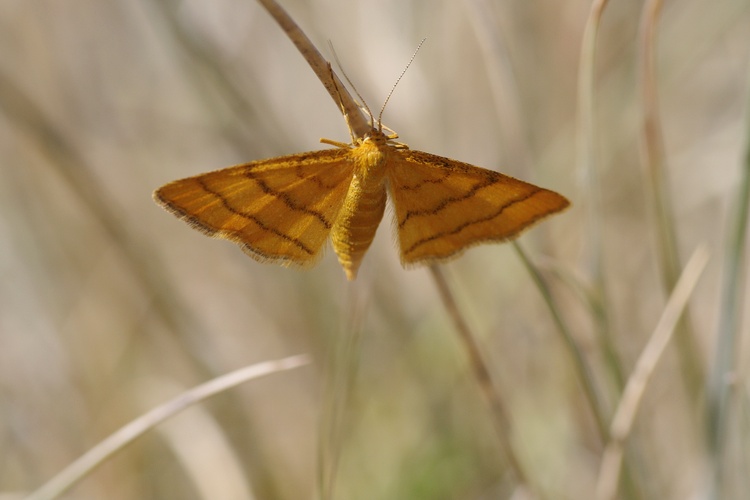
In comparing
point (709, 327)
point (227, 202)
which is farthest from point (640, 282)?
point (227, 202)

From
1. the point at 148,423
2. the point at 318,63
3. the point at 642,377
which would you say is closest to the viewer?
the point at 318,63

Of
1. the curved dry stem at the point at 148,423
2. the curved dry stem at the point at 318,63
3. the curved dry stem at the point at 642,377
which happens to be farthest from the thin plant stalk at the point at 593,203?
the curved dry stem at the point at 148,423

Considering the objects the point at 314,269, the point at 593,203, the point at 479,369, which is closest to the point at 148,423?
the point at 479,369

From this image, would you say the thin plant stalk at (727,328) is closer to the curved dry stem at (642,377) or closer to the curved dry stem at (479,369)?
the curved dry stem at (642,377)

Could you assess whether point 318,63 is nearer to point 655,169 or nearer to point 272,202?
point 272,202

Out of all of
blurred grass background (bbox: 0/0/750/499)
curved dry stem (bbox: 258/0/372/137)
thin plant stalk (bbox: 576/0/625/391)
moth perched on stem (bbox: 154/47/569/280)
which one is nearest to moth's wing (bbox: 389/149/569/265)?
moth perched on stem (bbox: 154/47/569/280)

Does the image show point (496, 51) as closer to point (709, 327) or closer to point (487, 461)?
point (487, 461)
